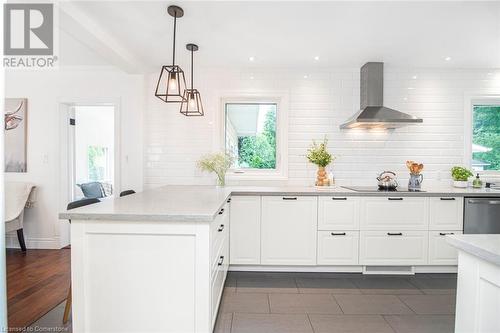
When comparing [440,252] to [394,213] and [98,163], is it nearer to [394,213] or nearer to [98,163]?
[394,213]

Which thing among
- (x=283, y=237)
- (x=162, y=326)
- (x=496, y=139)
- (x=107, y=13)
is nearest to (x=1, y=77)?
(x=162, y=326)

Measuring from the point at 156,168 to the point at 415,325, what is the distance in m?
3.12

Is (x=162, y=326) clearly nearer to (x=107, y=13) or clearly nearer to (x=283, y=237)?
(x=283, y=237)

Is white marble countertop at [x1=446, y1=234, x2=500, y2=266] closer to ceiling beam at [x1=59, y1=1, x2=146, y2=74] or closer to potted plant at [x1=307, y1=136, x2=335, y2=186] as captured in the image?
potted plant at [x1=307, y1=136, x2=335, y2=186]

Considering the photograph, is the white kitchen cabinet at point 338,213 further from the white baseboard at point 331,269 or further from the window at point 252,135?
the window at point 252,135

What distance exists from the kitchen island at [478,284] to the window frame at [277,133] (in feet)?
8.15

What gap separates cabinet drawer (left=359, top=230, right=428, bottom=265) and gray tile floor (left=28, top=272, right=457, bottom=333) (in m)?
0.18

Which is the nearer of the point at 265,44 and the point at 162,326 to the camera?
the point at 162,326

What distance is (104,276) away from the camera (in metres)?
1.54

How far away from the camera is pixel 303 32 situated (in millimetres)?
2609

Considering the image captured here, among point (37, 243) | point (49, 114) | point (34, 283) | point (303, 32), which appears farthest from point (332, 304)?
point (49, 114)

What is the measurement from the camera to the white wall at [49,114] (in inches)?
142

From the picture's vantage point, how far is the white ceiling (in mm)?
2199

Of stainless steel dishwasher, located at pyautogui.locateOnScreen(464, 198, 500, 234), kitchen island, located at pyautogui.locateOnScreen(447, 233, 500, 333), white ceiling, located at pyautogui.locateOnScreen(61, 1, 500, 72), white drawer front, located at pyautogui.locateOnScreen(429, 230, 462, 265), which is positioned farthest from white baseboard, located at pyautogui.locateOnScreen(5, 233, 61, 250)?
stainless steel dishwasher, located at pyautogui.locateOnScreen(464, 198, 500, 234)
